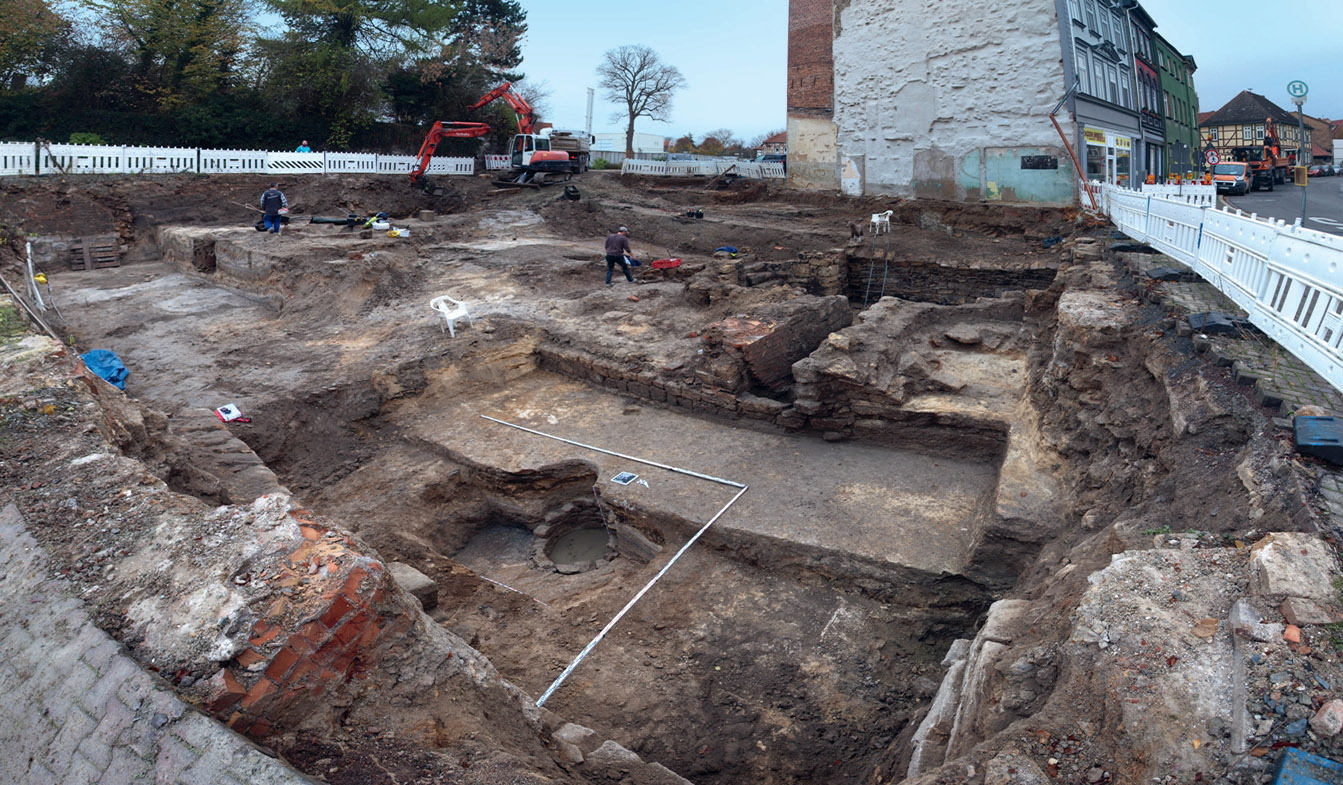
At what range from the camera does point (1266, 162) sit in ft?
76.0

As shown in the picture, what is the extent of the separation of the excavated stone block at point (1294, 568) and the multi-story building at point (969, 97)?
17013 mm

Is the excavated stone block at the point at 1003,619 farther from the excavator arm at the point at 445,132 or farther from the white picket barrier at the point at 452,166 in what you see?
the white picket barrier at the point at 452,166

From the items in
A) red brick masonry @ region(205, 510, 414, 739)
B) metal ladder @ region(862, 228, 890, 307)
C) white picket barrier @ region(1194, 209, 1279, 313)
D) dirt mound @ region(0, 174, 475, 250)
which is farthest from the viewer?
dirt mound @ region(0, 174, 475, 250)

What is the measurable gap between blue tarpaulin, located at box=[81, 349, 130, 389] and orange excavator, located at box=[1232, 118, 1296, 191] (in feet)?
96.1

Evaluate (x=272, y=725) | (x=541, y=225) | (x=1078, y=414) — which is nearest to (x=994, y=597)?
(x=1078, y=414)

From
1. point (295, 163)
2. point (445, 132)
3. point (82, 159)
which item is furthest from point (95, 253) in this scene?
point (445, 132)

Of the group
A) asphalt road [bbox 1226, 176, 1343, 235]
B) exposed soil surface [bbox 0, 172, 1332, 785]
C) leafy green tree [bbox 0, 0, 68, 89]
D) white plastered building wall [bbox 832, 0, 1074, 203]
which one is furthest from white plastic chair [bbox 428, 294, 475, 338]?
leafy green tree [bbox 0, 0, 68, 89]

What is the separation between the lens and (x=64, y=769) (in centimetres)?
223

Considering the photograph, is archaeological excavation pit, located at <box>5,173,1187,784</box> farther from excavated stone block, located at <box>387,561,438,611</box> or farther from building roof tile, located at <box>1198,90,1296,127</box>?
building roof tile, located at <box>1198,90,1296,127</box>

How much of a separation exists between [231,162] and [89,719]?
67.9 feet

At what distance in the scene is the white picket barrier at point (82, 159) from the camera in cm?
1594

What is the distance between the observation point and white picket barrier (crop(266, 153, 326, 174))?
63.8 feet

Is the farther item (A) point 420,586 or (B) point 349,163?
(B) point 349,163

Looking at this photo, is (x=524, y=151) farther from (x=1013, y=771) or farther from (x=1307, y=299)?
(x=1013, y=771)
